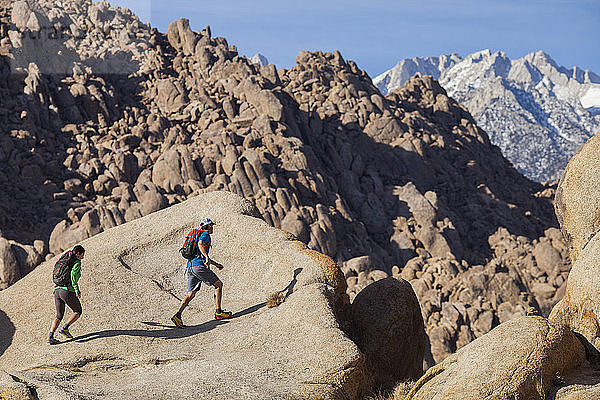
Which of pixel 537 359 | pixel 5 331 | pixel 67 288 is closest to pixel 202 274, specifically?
pixel 67 288

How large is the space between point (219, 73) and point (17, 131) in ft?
72.8

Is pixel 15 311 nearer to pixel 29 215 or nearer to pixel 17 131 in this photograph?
pixel 29 215

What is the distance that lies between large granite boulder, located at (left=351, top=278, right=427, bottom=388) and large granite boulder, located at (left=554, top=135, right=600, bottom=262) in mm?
4196

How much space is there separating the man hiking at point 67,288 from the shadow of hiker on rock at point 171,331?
16.5 inches

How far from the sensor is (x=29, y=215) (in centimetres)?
4441

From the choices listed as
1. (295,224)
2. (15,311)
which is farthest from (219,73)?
(15,311)

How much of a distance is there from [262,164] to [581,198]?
3831 centimetres

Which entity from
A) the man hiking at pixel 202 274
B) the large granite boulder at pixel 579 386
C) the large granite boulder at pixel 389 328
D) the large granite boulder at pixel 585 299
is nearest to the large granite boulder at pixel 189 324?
the man hiking at pixel 202 274

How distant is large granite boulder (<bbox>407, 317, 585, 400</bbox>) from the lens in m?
8.89

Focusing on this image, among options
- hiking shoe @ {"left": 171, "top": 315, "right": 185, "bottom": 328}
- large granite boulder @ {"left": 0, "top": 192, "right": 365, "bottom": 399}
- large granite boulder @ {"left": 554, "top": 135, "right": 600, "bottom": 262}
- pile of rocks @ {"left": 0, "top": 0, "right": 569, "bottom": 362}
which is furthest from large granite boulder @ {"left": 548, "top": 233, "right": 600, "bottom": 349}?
pile of rocks @ {"left": 0, "top": 0, "right": 569, "bottom": 362}

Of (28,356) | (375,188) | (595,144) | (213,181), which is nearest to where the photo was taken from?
(28,356)

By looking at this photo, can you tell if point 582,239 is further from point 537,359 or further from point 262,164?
point 262,164

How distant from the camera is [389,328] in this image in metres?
14.1

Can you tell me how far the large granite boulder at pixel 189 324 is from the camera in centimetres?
1020
